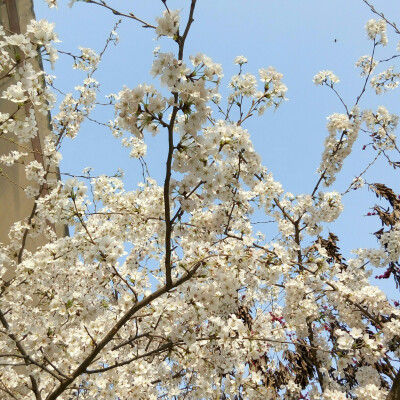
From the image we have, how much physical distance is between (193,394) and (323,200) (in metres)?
3.15

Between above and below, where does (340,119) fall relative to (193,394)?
above

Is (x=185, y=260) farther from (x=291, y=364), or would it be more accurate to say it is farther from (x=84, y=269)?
(x=291, y=364)

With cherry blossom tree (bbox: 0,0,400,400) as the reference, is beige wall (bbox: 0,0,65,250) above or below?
above

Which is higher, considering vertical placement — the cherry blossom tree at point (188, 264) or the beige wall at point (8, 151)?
the beige wall at point (8, 151)

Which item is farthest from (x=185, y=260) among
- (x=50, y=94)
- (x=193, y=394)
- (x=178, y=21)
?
(x=178, y=21)

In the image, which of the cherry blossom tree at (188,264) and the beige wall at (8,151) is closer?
the cherry blossom tree at (188,264)

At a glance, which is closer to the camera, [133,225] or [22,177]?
[133,225]

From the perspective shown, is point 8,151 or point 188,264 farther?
point 8,151

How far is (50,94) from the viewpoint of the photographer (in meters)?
4.43

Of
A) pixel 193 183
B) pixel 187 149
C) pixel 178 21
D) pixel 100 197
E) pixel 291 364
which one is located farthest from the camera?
pixel 291 364

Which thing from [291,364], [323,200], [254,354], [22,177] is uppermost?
[22,177]

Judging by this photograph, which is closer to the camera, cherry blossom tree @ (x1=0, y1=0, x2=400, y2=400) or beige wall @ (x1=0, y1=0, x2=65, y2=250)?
cherry blossom tree @ (x1=0, y1=0, x2=400, y2=400)

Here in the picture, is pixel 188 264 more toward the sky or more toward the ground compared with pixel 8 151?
more toward the ground

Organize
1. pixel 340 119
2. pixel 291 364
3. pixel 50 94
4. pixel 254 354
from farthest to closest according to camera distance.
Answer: pixel 291 364
pixel 340 119
pixel 50 94
pixel 254 354
